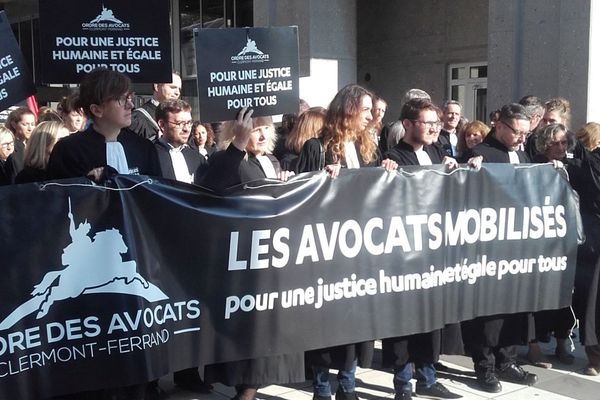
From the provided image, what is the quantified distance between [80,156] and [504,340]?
10.00ft

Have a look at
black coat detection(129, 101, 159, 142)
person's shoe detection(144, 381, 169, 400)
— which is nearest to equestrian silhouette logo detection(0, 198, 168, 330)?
person's shoe detection(144, 381, 169, 400)

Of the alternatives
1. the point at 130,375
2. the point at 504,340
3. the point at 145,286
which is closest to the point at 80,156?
the point at 145,286

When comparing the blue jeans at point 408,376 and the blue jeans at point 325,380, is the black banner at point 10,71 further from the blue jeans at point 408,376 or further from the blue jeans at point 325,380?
the blue jeans at point 408,376

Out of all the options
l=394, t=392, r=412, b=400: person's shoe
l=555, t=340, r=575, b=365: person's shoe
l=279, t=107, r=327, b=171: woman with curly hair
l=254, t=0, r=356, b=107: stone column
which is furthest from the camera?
l=254, t=0, r=356, b=107: stone column

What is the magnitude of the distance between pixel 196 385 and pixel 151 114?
240cm

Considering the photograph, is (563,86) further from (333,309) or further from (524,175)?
(333,309)

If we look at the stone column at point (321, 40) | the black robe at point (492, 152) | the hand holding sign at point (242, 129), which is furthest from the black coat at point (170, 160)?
the stone column at point (321, 40)

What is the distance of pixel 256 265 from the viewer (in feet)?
13.0

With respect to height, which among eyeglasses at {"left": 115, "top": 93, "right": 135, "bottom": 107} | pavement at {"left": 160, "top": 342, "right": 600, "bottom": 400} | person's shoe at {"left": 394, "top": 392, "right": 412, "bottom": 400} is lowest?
pavement at {"left": 160, "top": 342, "right": 600, "bottom": 400}

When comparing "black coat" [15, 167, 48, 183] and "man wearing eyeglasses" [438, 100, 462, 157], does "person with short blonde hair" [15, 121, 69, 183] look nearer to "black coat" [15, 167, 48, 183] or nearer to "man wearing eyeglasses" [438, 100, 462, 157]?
"black coat" [15, 167, 48, 183]

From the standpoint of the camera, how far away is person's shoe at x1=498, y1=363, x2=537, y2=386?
5.16 metres

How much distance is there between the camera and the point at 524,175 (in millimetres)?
4855

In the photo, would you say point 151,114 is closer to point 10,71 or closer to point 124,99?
point 10,71

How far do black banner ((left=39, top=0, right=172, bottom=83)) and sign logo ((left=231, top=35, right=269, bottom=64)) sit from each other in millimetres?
708
